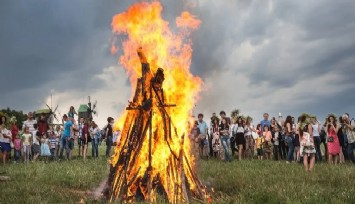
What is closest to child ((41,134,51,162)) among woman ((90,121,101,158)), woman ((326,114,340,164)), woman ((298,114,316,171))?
woman ((90,121,101,158))

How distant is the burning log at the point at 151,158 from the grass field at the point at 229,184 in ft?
2.93

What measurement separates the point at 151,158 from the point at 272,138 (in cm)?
1272

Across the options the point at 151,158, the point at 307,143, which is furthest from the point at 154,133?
the point at 307,143

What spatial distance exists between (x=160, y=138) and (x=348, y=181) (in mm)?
6049

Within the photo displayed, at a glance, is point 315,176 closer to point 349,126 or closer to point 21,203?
point 349,126

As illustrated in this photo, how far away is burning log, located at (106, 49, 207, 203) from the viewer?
35.7 ft

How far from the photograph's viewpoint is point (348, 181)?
1287 cm

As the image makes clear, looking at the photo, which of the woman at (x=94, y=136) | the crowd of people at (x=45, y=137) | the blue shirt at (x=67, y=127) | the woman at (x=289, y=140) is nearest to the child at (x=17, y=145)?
the crowd of people at (x=45, y=137)

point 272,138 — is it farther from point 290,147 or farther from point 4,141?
point 4,141

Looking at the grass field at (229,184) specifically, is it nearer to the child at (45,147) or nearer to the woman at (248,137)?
the woman at (248,137)

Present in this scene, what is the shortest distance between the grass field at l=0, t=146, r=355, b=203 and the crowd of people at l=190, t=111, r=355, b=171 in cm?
333

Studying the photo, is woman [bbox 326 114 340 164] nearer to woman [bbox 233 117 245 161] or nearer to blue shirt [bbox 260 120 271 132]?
blue shirt [bbox 260 120 271 132]

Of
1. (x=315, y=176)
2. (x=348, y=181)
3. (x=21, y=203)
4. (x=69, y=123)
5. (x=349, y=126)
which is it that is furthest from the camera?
(x=69, y=123)

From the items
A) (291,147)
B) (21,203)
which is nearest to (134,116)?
(21,203)
